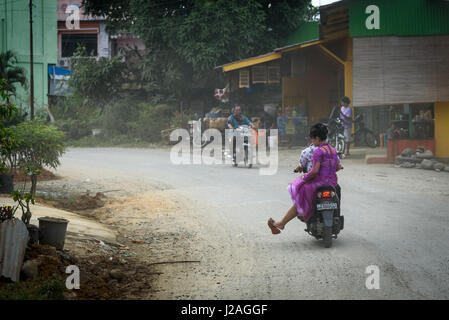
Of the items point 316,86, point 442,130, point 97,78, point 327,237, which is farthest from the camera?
point 97,78

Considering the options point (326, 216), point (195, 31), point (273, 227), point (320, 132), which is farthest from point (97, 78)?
point (326, 216)

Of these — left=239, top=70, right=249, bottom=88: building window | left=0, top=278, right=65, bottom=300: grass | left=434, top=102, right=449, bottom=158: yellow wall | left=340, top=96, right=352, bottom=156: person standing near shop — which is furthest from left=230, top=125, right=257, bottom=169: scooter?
left=0, top=278, right=65, bottom=300: grass

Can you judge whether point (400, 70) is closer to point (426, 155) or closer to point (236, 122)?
point (426, 155)

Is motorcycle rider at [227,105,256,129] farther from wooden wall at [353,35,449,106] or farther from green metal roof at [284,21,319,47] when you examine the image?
green metal roof at [284,21,319,47]

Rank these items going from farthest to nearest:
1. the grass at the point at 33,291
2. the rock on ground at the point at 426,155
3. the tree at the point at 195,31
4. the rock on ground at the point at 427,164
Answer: the tree at the point at 195,31 < the rock on ground at the point at 426,155 < the rock on ground at the point at 427,164 < the grass at the point at 33,291

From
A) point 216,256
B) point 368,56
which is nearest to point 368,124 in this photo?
point 368,56

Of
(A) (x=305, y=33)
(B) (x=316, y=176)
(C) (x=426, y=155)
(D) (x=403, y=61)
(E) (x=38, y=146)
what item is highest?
(A) (x=305, y=33)

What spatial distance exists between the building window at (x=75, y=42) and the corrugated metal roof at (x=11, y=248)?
4078 centimetres

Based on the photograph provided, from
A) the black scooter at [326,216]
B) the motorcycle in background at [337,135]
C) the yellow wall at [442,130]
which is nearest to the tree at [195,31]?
the motorcycle in background at [337,135]

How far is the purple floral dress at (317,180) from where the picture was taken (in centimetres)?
767

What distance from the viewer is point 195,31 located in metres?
28.0

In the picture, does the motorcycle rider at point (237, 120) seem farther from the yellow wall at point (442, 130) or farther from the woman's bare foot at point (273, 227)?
the woman's bare foot at point (273, 227)

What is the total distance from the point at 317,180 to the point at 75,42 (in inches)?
1617
